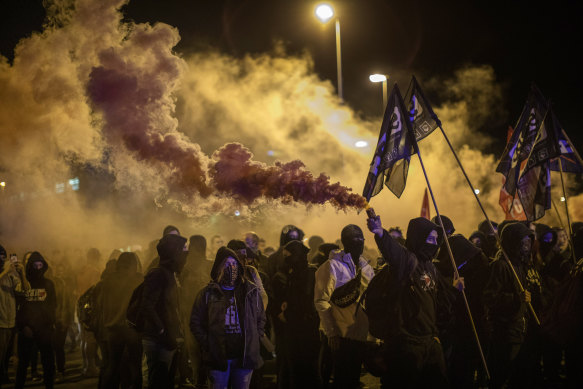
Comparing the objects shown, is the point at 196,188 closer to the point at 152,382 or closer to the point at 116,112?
the point at 116,112

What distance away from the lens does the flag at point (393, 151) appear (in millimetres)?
5676

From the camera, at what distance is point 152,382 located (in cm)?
507

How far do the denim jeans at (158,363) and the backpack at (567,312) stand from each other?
400cm

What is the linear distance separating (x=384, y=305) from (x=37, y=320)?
5105 millimetres

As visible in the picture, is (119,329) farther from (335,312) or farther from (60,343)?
(60,343)

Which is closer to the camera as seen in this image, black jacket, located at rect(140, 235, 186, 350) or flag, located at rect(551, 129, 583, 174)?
black jacket, located at rect(140, 235, 186, 350)

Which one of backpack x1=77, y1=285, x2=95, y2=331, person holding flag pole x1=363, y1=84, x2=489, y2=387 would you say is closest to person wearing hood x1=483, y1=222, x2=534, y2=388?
person holding flag pole x1=363, y1=84, x2=489, y2=387

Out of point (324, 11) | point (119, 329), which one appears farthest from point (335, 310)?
point (324, 11)

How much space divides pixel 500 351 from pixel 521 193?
2.47m

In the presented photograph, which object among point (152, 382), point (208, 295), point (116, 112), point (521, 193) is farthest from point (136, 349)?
point (521, 193)

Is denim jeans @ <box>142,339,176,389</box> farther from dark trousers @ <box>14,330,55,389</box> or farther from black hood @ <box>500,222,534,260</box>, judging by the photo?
black hood @ <box>500,222,534,260</box>

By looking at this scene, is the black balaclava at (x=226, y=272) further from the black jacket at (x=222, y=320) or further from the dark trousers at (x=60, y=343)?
the dark trousers at (x=60, y=343)

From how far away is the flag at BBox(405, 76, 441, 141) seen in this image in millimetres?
6387

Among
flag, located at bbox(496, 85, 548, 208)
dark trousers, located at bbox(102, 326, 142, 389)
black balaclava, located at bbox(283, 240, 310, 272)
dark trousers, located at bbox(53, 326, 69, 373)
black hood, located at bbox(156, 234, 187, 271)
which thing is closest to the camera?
black hood, located at bbox(156, 234, 187, 271)
